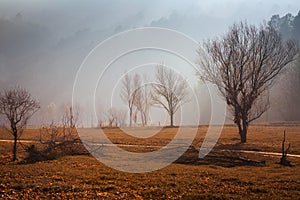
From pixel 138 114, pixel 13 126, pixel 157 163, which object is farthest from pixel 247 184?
pixel 138 114

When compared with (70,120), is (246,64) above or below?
above

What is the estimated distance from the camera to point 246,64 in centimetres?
4716

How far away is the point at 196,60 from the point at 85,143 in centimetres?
2449

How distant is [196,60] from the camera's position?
176 feet

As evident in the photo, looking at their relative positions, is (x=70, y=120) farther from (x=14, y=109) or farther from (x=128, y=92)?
(x=128, y=92)

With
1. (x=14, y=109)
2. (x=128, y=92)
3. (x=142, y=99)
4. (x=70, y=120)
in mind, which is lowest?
(x=70, y=120)

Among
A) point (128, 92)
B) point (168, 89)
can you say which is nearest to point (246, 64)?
point (168, 89)

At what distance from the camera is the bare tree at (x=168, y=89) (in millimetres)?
87250

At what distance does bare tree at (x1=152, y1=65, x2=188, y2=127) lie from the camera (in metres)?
87.2

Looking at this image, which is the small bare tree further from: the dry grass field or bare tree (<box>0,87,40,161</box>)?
the dry grass field

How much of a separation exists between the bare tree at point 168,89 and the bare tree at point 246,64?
38430 mm

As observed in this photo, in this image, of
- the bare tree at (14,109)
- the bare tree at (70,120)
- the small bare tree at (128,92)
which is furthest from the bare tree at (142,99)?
the bare tree at (14,109)

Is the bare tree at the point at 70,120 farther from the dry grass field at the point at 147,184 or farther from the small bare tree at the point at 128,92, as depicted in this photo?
the small bare tree at the point at 128,92

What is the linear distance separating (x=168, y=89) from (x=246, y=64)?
138ft
